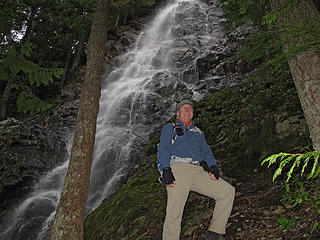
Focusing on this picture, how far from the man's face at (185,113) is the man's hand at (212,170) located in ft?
2.29

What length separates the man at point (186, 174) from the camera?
2893 millimetres

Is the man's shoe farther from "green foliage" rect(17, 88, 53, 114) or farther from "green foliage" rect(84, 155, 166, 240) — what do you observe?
"green foliage" rect(17, 88, 53, 114)

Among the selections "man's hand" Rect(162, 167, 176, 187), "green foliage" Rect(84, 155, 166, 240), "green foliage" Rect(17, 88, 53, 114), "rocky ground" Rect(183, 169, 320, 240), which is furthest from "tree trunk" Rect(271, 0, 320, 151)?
"green foliage" Rect(17, 88, 53, 114)

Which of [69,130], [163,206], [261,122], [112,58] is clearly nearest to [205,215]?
[163,206]

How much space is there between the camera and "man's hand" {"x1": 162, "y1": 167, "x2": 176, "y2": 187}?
111 inches

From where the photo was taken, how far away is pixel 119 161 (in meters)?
10.4

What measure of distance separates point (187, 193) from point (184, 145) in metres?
0.67

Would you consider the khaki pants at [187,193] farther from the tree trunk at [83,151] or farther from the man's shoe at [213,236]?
the tree trunk at [83,151]

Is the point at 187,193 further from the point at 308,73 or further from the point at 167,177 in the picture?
the point at 308,73

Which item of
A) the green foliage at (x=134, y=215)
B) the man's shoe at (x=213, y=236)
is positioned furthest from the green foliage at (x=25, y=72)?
the man's shoe at (x=213, y=236)

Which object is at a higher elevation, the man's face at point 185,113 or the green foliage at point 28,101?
the green foliage at point 28,101

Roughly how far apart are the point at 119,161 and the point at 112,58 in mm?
15299

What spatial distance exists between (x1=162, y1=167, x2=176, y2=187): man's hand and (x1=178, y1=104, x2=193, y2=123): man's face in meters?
0.92

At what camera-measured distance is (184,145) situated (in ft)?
10.7
